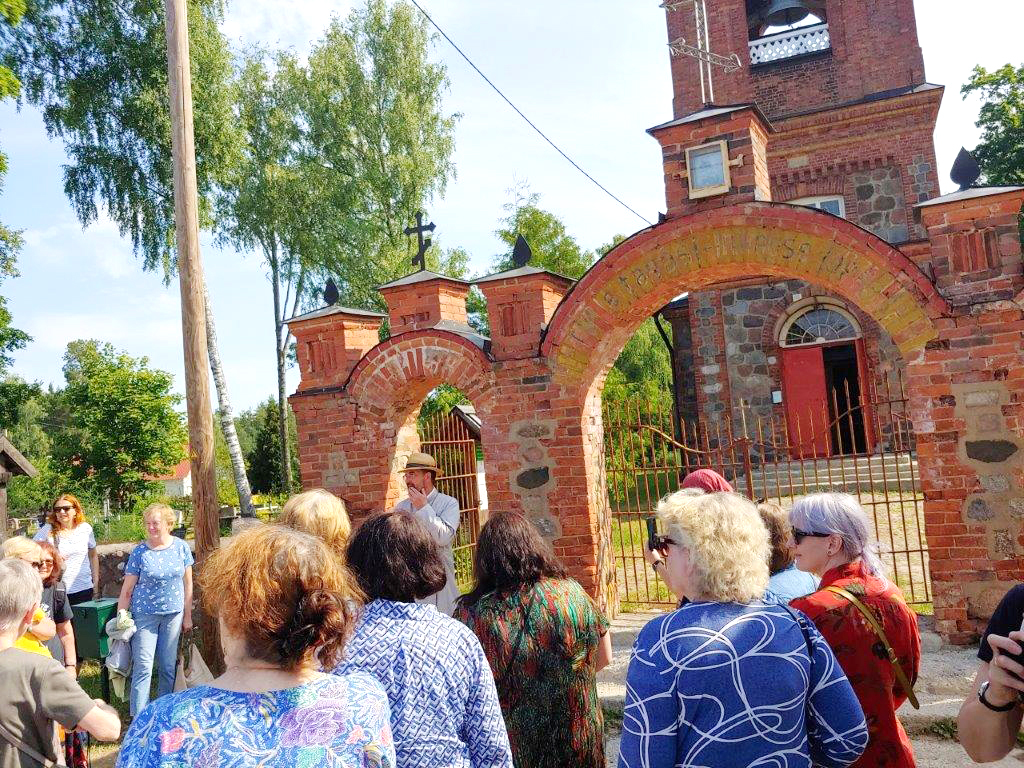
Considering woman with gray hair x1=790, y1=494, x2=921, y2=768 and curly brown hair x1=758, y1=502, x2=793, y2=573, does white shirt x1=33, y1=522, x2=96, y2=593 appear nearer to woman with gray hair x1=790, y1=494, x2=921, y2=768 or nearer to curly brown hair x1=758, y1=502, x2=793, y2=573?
curly brown hair x1=758, y1=502, x2=793, y2=573

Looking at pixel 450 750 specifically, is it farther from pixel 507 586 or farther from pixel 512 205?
pixel 512 205

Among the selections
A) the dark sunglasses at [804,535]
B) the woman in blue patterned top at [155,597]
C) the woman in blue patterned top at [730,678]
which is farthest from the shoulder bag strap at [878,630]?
the woman in blue patterned top at [155,597]

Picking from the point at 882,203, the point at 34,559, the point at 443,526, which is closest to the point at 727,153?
the point at 443,526

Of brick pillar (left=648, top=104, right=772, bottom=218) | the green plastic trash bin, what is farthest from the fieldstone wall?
the green plastic trash bin

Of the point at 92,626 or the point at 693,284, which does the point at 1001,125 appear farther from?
the point at 92,626

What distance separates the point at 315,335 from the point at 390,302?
827 mm

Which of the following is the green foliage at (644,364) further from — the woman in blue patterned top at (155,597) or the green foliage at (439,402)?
the woman in blue patterned top at (155,597)

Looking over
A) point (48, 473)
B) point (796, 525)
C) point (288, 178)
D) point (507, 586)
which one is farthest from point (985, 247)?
point (48, 473)

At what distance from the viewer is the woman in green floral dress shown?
275 centimetres

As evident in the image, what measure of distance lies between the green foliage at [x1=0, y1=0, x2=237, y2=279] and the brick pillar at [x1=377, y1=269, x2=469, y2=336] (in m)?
8.90

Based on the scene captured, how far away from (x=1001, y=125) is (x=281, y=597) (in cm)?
2453

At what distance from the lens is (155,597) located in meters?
5.66

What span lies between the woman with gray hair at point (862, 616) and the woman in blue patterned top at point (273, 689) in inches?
58.2

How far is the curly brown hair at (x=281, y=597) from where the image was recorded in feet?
5.41
